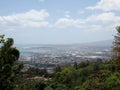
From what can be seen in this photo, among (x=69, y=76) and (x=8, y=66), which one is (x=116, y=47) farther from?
(x=69, y=76)

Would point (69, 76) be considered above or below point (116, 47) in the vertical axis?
below

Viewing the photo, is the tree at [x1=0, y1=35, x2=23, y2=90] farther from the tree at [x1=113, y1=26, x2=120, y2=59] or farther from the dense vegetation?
the tree at [x1=113, y1=26, x2=120, y2=59]

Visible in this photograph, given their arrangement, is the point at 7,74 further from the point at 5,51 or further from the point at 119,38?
the point at 119,38


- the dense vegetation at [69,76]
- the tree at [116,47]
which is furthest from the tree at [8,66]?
the tree at [116,47]

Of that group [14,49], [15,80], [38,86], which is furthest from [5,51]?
[38,86]

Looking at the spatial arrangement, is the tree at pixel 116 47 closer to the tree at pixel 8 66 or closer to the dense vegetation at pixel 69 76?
the dense vegetation at pixel 69 76

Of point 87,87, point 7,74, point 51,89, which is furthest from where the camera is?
point 51,89

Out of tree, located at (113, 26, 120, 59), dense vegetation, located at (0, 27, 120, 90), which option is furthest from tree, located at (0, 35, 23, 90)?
tree, located at (113, 26, 120, 59)

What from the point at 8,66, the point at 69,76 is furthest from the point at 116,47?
the point at 69,76
